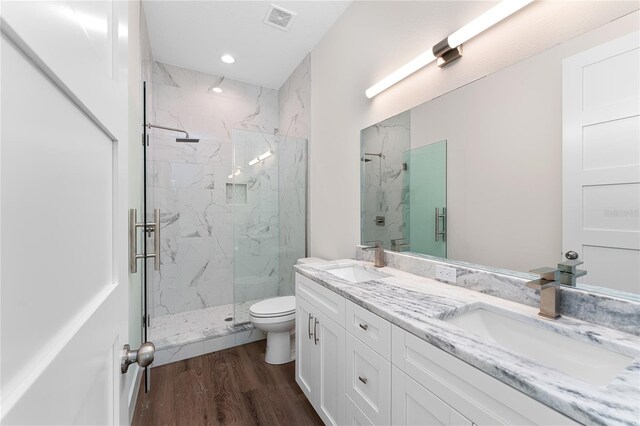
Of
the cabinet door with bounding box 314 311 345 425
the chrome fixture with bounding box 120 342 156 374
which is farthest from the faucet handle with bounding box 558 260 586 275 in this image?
the chrome fixture with bounding box 120 342 156 374

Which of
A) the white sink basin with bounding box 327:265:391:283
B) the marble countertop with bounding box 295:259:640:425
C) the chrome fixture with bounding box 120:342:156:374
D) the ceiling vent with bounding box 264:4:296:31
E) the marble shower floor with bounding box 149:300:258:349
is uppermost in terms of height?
the ceiling vent with bounding box 264:4:296:31

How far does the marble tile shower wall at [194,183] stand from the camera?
9.58 ft

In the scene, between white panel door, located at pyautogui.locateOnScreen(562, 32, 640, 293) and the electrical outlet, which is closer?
white panel door, located at pyautogui.locateOnScreen(562, 32, 640, 293)

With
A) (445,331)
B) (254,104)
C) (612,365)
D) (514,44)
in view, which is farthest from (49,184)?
(254,104)

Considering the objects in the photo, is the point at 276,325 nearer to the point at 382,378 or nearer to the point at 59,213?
the point at 382,378

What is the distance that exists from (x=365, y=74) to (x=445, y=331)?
5.80 ft

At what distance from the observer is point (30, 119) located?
288 millimetres

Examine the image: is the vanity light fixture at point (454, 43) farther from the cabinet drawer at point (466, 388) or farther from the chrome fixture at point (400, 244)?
the cabinet drawer at point (466, 388)

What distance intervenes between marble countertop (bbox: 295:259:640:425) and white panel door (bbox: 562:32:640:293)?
0.24m

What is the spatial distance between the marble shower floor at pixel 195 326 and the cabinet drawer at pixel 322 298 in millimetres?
1174

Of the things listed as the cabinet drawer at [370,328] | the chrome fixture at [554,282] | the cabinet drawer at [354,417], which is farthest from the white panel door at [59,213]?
the chrome fixture at [554,282]

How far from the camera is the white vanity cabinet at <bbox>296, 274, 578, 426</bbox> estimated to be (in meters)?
0.71

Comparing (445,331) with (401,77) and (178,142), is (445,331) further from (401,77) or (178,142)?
(178,142)

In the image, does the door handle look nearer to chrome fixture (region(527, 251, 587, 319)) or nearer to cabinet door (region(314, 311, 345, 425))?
cabinet door (region(314, 311, 345, 425))
